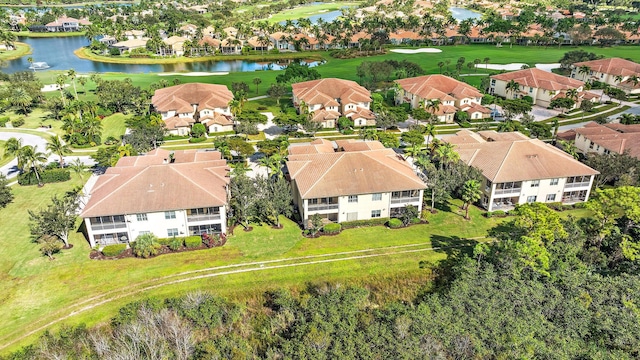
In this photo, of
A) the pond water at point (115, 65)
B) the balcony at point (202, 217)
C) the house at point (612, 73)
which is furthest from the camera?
the pond water at point (115, 65)

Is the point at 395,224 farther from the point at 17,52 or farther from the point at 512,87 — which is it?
the point at 17,52

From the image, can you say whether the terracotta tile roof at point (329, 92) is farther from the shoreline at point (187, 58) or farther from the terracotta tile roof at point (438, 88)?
the shoreline at point (187, 58)

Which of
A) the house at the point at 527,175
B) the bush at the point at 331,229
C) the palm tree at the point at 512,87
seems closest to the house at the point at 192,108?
the bush at the point at 331,229

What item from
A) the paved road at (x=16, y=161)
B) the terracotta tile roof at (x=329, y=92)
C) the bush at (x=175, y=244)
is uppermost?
the terracotta tile roof at (x=329, y=92)

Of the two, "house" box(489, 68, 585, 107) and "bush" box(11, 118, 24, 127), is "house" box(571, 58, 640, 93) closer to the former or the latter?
"house" box(489, 68, 585, 107)

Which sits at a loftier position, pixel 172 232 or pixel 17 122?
pixel 17 122

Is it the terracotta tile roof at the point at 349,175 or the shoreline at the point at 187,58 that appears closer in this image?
the terracotta tile roof at the point at 349,175

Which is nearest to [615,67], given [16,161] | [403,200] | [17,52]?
[403,200]

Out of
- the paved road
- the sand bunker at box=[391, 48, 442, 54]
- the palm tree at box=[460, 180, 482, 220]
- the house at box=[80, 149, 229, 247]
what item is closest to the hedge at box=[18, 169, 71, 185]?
the paved road
